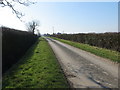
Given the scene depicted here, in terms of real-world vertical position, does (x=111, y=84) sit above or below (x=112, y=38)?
below

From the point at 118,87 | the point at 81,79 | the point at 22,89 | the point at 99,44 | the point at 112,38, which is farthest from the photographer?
the point at 99,44

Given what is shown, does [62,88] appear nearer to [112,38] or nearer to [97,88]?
[97,88]

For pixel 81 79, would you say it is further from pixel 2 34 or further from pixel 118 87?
pixel 2 34

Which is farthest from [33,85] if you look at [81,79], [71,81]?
[81,79]

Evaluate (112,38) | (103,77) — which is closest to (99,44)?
(112,38)

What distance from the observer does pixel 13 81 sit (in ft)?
17.9

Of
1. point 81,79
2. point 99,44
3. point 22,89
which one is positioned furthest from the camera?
point 99,44

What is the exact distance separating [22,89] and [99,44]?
17402 millimetres

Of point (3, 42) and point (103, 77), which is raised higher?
point (3, 42)

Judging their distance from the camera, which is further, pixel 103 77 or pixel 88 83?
pixel 103 77

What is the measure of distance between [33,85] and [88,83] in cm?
216

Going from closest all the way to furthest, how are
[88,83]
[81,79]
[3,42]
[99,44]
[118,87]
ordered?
1. [118,87]
2. [88,83]
3. [81,79]
4. [3,42]
5. [99,44]

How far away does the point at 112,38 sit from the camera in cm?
1647

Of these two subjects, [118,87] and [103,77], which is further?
[103,77]
